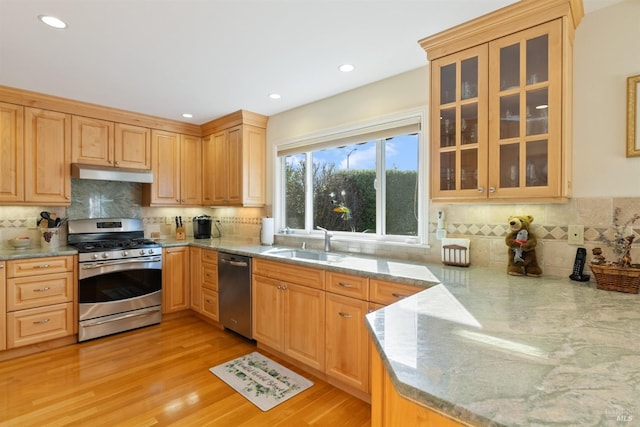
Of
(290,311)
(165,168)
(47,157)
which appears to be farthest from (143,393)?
(165,168)

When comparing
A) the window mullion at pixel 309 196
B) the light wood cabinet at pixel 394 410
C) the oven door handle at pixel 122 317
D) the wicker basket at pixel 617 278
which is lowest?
the oven door handle at pixel 122 317

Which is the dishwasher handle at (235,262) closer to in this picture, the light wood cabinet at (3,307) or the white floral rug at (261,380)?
the white floral rug at (261,380)

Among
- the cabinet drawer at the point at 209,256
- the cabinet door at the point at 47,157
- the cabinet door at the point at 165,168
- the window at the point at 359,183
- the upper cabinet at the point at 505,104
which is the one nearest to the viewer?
the upper cabinet at the point at 505,104

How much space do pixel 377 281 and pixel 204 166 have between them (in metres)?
3.16

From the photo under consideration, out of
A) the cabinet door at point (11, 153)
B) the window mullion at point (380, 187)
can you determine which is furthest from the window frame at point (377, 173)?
the cabinet door at point (11, 153)

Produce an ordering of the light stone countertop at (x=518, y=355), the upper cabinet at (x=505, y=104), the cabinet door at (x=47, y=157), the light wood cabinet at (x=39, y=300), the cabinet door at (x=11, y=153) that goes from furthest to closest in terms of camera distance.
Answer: the cabinet door at (x=47, y=157), the cabinet door at (x=11, y=153), the light wood cabinet at (x=39, y=300), the upper cabinet at (x=505, y=104), the light stone countertop at (x=518, y=355)

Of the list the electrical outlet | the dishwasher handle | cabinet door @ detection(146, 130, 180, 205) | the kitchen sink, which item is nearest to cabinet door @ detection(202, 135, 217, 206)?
cabinet door @ detection(146, 130, 180, 205)

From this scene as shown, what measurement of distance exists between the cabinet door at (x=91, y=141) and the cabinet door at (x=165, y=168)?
18.1 inches

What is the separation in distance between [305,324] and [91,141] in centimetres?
302

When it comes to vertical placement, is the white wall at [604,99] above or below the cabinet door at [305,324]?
above

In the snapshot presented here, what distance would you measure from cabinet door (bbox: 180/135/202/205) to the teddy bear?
12.1 feet

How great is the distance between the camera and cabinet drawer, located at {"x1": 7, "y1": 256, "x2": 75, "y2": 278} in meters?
2.79

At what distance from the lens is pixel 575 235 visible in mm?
1857

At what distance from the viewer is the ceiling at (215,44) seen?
5.80 ft
